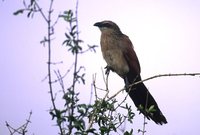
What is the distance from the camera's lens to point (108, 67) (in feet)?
23.4

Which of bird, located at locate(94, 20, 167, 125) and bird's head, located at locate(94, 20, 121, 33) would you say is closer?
bird, located at locate(94, 20, 167, 125)

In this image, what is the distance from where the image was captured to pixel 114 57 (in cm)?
721

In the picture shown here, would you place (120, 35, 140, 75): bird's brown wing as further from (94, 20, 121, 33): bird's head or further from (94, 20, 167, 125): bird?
(94, 20, 121, 33): bird's head

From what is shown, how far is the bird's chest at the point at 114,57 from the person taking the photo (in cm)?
718

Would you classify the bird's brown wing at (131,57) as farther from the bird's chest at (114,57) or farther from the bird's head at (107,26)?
the bird's head at (107,26)

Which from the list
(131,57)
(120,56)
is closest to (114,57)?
(120,56)

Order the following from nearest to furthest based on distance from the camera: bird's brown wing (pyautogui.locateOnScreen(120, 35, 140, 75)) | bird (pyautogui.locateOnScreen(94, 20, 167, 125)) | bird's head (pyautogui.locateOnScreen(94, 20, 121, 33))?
bird (pyautogui.locateOnScreen(94, 20, 167, 125)) < bird's brown wing (pyautogui.locateOnScreen(120, 35, 140, 75)) < bird's head (pyautogui.locateOnScreen(94, 20, 121, 33))

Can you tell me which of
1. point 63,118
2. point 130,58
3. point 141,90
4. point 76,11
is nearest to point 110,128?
point 63,118

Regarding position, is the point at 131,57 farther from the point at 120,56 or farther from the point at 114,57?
the point at 114,57

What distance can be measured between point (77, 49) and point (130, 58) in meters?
4.23

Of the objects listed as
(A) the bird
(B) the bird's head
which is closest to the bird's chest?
(A) the bird

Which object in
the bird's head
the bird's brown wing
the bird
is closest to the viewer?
the bird

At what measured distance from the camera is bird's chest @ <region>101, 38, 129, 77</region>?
718cm

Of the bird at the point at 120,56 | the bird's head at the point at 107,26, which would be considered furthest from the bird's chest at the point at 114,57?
the bird's head at the point at 107,26
